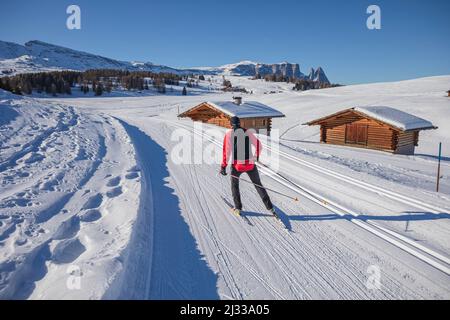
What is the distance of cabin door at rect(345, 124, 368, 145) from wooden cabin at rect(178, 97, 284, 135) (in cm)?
861

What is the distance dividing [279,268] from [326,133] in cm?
2696

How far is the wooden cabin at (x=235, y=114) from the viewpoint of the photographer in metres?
30.8

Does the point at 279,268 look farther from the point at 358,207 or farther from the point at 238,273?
the point at 358,207

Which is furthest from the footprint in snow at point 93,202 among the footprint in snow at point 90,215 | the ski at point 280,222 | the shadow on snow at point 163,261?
the ski at point 280,222

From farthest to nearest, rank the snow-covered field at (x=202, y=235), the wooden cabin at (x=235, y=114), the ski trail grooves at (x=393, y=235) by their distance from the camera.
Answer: the wooden cabin at (x=235, y=114), the ski trail grooves at (x=393, y=235), the snow-covered field at (x=202, y=235)

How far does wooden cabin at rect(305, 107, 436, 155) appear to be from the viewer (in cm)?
2411

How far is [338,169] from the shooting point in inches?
402

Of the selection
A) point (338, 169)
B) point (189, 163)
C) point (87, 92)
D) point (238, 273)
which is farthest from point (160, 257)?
point (87, 92)

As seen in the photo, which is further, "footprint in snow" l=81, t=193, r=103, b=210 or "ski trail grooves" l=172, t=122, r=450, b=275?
"footprint in snow" l=81, t=193, r=103, b=210

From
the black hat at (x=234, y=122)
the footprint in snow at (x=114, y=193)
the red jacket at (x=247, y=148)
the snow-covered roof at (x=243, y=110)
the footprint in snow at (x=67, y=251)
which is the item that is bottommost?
the footprint in snow at (x=67, y=251)

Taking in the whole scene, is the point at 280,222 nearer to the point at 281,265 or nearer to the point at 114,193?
the point at 281,265

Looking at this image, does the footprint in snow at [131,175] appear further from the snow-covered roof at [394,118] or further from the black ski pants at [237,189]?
the snow-covered roof at [394,118]

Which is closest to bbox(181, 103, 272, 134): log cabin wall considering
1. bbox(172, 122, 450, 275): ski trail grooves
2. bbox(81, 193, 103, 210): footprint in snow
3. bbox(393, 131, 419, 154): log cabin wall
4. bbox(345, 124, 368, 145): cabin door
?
bbox(345, 124, 368, 145): cabin door

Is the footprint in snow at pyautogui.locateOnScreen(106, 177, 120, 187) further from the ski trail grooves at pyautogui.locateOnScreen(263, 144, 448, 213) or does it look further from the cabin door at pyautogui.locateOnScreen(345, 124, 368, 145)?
the cabin door at pyautogui.locateOnScreen(345, 124, 368, 145)
